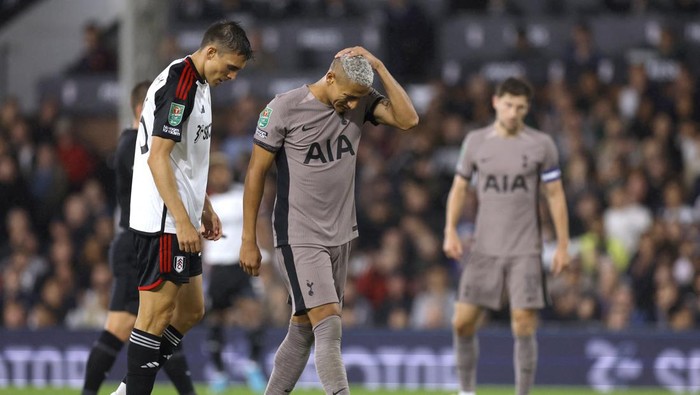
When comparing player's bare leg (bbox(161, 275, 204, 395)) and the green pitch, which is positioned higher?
player's bare leg (bbox(161, 275, 204, 395))

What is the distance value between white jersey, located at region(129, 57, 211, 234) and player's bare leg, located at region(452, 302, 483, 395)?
2848 mm

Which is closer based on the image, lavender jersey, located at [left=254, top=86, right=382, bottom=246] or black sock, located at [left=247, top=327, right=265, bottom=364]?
lavender jersey, located at [left=254, top=86, right=382, bottom=246]

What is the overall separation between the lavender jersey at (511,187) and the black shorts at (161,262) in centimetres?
305

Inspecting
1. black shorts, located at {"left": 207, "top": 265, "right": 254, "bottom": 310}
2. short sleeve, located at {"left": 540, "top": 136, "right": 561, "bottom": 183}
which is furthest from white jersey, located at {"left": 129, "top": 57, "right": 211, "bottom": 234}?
black shorts, located at {"left": 207, "top": 265, "right": 254, "bottom": 310}

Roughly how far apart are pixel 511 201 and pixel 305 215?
2.49 meters

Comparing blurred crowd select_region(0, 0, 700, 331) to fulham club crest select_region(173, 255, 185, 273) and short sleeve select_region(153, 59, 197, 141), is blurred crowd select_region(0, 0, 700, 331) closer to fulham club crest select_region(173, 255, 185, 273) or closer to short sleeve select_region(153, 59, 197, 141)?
fulham club crest select_region(173, 255, 185, 273)

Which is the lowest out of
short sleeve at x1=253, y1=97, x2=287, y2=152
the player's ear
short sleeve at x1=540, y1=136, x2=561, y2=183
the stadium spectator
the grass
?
the grass

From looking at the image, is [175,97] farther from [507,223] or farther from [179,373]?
[507,223]

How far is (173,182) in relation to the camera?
24.6 ft

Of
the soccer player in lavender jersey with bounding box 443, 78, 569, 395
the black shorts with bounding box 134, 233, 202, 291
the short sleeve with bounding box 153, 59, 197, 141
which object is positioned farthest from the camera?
the soccer player in lavender jersey with bounding box 443, 78, 569, 395

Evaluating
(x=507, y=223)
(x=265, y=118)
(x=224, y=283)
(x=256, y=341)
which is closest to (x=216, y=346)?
(x=256, y=341)

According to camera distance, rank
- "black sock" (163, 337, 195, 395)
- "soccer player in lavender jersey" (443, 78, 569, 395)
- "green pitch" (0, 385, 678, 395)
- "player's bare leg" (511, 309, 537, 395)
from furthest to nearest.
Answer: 1. "green pitch" (0, 385, 678, 395)
2. "soccer player in lavender jersey" (443, 78, 569, 395)
3. "player's bare leg" (511, 309, 537, 395)
4. "black sock" (163, 337, 195, 395)

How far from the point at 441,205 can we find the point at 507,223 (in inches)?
238

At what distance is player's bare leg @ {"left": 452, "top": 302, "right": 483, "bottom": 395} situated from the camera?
10.0m
